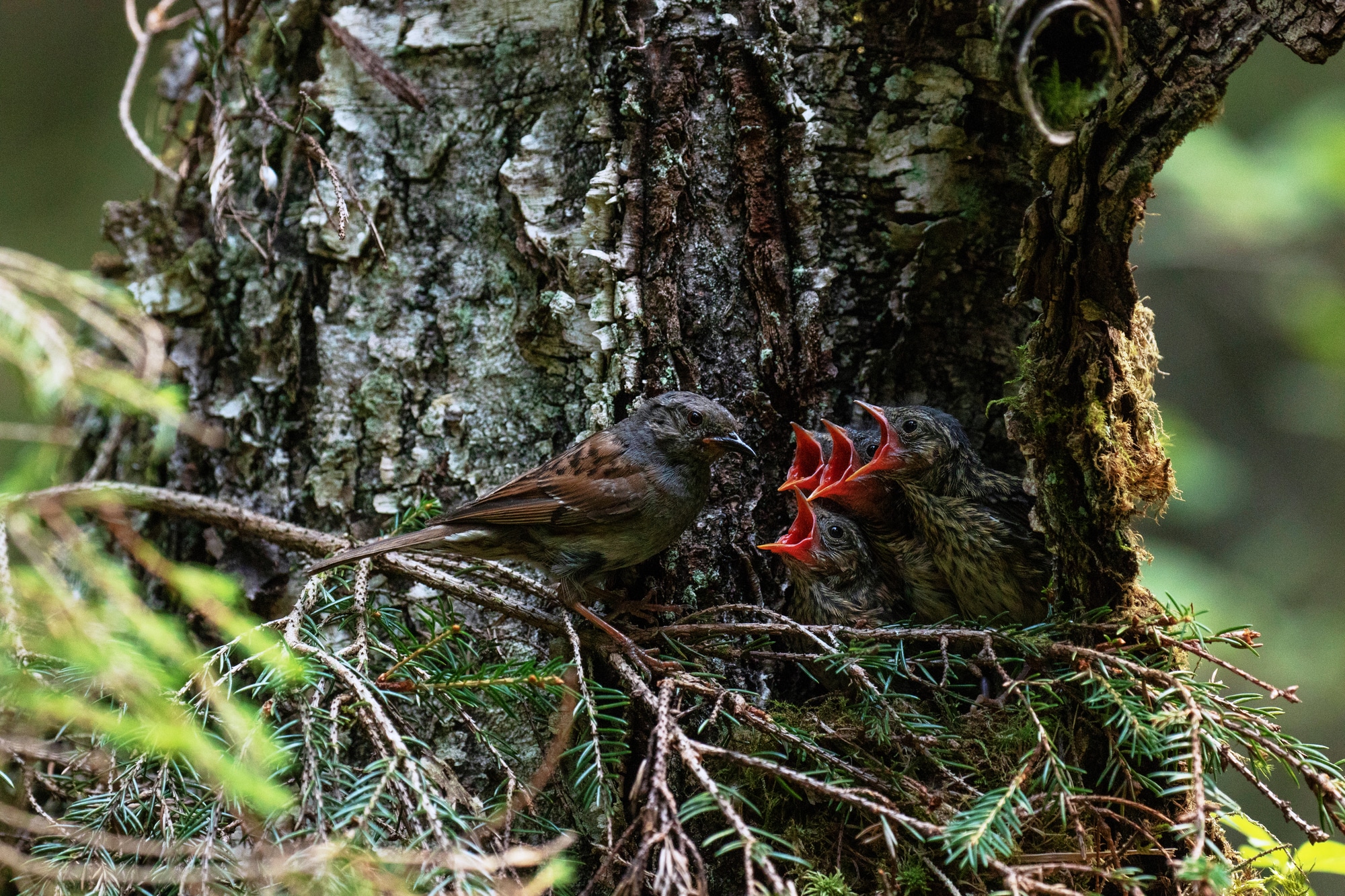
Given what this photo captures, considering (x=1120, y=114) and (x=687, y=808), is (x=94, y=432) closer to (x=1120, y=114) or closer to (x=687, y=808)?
(x=687, y=808)

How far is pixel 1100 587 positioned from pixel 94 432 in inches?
169

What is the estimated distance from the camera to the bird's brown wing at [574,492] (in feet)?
11.8

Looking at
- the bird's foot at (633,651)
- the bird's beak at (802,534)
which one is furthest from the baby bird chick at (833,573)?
the bird's foot at (633,651)

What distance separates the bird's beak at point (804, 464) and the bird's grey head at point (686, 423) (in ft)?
1.07

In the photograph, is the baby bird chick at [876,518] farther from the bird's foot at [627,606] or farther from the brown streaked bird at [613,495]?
the bird's foot at [627,606]

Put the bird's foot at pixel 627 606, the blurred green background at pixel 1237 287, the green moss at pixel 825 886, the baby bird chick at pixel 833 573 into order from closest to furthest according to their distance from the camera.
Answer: the green moss at pixel 825 886 → the bird's foot at pixel 627 606 → the baby bird chick at pixel 833 573 → the blurred green background at pixel 1237 287

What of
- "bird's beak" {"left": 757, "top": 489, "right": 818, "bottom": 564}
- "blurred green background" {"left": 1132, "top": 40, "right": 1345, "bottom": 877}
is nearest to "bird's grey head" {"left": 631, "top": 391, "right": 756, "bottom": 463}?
"bird's beak" {"left": 757, "top": 489, "right": 818, "bottom": 564}

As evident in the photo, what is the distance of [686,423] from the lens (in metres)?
3.59

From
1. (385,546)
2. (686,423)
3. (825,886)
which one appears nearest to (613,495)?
(686,423)

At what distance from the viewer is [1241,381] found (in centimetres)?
1165

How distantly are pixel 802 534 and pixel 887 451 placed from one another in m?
0.53

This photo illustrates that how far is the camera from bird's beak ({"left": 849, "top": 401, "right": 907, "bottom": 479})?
3998 millimetres

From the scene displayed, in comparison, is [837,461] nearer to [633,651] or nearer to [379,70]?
[633,651]

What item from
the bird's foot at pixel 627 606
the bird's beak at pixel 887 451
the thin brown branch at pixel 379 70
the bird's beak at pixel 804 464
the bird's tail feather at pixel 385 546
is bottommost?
the bird's tail feather at pixel 385 546
